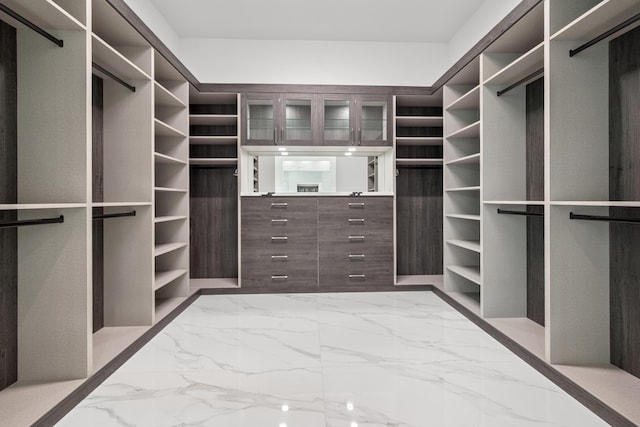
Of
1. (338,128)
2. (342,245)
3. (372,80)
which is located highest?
(372,80)

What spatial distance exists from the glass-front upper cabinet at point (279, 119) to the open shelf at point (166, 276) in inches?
59.9

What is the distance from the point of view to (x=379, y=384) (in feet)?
6.50

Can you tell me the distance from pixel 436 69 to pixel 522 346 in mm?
3532

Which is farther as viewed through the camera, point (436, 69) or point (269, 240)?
point (436, 69)

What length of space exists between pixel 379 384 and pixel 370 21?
372cm

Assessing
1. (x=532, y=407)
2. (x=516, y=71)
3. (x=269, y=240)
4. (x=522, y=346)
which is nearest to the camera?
(x=532, y=407)

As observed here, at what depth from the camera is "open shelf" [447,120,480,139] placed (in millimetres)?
3254

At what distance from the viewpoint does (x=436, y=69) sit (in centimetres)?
466

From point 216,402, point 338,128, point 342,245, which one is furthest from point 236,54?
point 216,402

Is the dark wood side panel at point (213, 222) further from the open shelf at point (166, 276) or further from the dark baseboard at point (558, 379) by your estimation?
the dark baseboard at point (558, 379)

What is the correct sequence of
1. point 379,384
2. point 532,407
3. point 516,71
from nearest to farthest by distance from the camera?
point 532,407, point 379,384, point 516,71

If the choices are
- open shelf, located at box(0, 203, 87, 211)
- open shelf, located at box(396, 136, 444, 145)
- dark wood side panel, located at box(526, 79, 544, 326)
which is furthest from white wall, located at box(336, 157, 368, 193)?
open shelf, located at box(0, 203, 87, 211)

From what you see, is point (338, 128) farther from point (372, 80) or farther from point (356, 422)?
point (356, 422)

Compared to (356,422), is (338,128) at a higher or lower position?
higher
